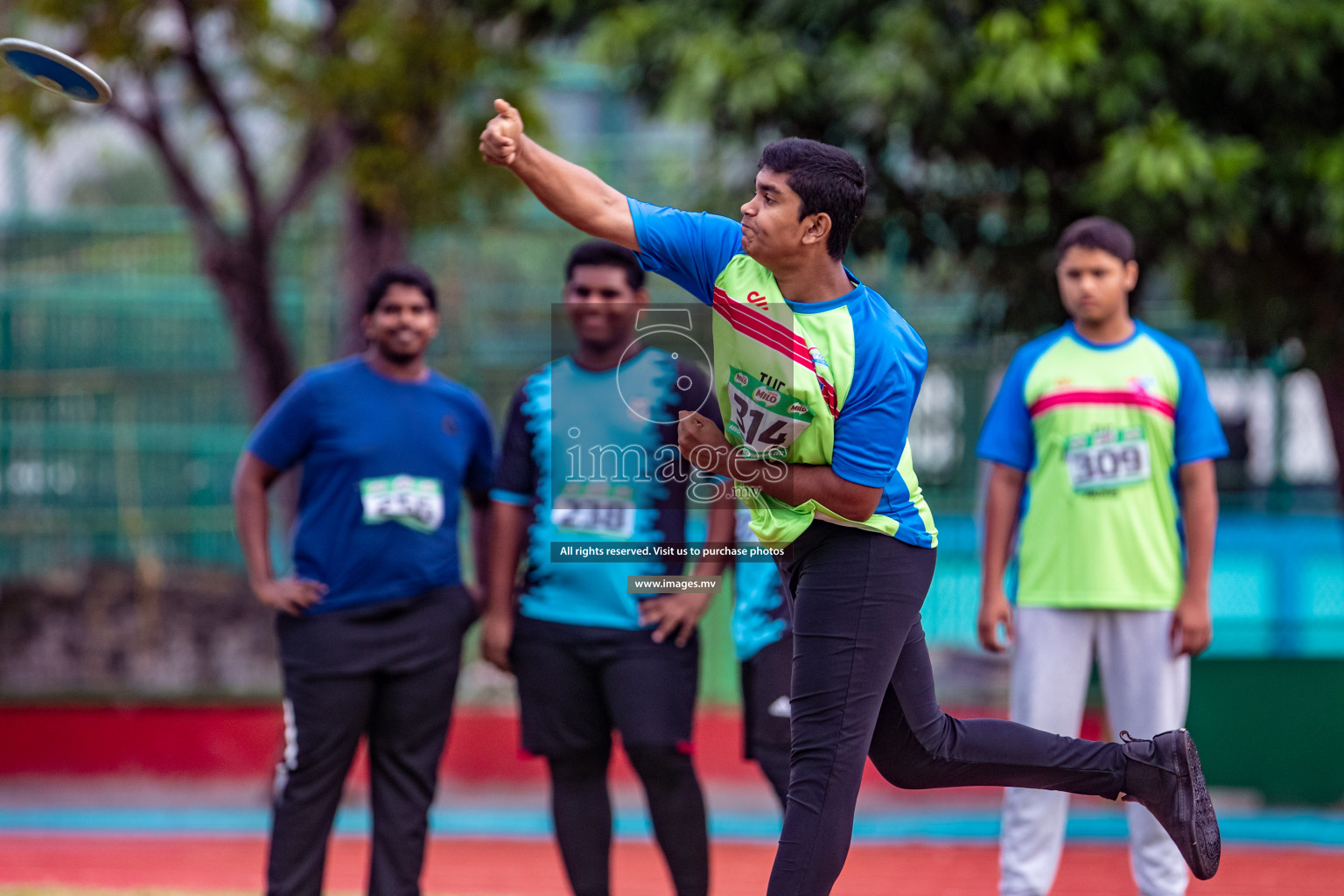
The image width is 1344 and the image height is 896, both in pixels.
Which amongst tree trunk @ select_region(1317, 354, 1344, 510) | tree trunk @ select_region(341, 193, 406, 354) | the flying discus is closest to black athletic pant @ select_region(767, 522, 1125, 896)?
the flying discus

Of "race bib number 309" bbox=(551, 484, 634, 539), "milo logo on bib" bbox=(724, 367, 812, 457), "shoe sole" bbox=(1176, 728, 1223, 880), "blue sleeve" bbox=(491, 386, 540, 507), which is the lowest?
"shoe sole" bbox=(1176, 728, 1223, 880)

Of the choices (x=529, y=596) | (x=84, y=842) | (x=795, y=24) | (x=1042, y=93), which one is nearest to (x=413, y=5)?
(x=795, y=24)

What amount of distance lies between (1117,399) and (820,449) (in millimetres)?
1607

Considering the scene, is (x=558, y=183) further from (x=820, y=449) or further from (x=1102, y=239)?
(x=1102, y=239)

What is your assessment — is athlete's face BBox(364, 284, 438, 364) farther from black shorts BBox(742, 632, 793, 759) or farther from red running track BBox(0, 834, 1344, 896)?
red running track BBox(0, 834, 1344, 896)

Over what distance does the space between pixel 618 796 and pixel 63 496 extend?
3.58 m

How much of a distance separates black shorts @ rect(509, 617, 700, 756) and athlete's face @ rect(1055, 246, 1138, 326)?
1.60 meters

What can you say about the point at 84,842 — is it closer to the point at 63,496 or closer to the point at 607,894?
the point at 63,496

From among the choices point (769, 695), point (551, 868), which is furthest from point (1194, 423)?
point (551, 868)

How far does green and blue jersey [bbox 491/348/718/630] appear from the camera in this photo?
425cm

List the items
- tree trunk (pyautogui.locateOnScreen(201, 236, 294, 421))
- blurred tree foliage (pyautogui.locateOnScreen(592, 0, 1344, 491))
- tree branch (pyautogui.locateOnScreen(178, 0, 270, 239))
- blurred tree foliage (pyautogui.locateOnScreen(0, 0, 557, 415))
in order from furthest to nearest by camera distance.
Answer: tree trunk (pyautogui.locateOnScreen(201, 236, 294, 421)) → tree branch (pyautogui.locateOnScreen(178, 0, 270, 239)) → blurred tree foliage (pyautogui.locateOnScreen(0, 0, 557, 415)) → blurred tree foliage (pyautogui.locateOnScreen(592, 0, 1344, 491))

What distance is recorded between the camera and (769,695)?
13.6 ft

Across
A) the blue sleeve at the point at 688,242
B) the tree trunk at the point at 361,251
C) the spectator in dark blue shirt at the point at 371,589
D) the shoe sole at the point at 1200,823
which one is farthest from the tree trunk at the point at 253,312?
the shoe sole at the point at 1200,823

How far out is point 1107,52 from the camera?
5.80 m
